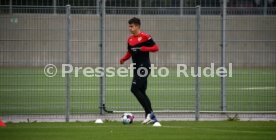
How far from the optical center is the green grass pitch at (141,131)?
36.1 ft

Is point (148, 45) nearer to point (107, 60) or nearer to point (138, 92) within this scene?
point (138, 92)

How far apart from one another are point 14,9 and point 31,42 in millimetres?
814

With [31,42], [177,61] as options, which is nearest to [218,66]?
[177,61]

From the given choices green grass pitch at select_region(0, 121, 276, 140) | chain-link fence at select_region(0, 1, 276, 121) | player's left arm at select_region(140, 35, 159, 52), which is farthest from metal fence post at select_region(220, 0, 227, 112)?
player's left arm at select_region(140, 35, 159, 52)

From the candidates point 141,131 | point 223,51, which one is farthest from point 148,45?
point 223,51

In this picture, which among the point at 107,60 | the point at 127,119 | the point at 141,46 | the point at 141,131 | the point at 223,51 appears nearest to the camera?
the point at 141,131

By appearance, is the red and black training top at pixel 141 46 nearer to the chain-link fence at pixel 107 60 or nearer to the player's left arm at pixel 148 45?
the player's left arm at pixel 148 45

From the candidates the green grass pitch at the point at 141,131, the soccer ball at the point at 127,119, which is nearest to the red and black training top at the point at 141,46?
the soccer ball at the point at 127,119

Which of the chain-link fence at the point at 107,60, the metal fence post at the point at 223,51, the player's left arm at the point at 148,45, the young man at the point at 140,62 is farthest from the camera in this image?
the metal fence post at the point at 223,51

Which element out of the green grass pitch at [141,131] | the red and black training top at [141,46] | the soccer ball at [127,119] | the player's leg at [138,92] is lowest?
the green grass pitch at [141,131]

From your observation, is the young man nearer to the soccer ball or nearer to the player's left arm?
the player's left arm

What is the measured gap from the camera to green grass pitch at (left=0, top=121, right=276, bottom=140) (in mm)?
10992

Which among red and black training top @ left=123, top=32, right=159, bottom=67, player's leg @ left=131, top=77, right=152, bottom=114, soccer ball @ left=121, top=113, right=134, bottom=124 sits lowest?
soccer ball @ left=121, top=113, right=134, bottom=124

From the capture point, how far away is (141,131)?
11875mm
